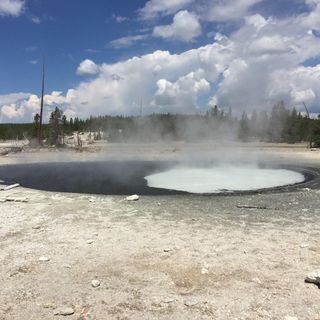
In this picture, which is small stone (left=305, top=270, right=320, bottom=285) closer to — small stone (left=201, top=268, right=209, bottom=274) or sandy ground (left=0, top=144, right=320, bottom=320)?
sandy ground (left=0, top=144, right=320, bottom=320)

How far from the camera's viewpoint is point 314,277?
4.77 metres

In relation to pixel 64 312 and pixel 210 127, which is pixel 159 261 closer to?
pixel 64 312

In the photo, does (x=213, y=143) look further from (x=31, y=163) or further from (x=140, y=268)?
(x=140, y=268)

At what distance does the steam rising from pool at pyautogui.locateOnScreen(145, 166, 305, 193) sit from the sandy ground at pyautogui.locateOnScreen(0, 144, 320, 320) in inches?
173

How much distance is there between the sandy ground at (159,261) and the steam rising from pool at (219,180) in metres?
4.39

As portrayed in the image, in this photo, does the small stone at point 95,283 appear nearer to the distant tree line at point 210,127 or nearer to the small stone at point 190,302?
the small stone at point 190,302

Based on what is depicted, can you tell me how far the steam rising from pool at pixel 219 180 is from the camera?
46.8ft

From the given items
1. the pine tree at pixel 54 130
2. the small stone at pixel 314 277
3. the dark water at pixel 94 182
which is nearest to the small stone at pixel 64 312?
the small stone at pixel 314 277

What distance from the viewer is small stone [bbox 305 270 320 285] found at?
4.75 meters

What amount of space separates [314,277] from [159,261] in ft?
6.52

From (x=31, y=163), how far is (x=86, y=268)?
867 inches

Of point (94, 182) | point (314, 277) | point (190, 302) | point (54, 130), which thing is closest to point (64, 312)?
point (190, 302)

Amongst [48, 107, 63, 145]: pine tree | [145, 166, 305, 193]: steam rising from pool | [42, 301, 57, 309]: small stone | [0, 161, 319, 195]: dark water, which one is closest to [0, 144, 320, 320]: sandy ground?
[42, 301, 57, 309]: small stone

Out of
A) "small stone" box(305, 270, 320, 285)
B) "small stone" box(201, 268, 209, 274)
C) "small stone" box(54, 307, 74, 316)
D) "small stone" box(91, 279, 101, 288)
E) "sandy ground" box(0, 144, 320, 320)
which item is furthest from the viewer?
"small stone" box(201, 268, 209, 274)
